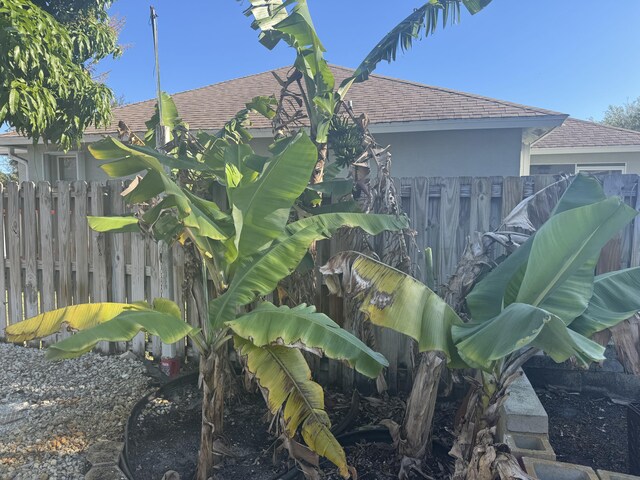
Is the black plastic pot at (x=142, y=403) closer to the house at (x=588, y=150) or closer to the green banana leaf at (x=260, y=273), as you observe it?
the green banana leaf at (x=260, y=273)

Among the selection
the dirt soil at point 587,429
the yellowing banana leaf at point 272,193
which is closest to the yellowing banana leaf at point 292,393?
the yellowing banana leaf at point 272,193

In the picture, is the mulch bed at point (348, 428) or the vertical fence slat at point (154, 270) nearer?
the mulch bed at point (348, 428)

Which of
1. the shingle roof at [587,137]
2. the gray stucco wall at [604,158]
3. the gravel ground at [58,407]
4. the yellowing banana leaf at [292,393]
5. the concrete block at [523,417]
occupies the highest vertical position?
the shingle roof at [587,137]

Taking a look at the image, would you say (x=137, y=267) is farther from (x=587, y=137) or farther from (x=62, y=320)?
(x=587, y=137)

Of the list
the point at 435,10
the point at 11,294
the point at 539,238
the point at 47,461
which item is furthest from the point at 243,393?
the point at 435,10

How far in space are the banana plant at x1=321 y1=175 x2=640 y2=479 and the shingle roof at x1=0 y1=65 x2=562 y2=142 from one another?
20.5 feet

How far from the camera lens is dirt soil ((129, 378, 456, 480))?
3.14 meters

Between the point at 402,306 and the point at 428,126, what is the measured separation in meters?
6.74

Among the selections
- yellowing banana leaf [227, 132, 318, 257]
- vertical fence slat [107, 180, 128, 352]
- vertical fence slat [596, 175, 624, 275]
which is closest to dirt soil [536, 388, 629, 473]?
vertical fence slat [596, 175, 624, 275]

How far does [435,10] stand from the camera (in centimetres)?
418

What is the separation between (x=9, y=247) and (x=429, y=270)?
17.7 ft

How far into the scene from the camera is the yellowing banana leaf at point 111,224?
3.22 meters

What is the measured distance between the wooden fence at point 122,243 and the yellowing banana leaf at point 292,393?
1.34 meters

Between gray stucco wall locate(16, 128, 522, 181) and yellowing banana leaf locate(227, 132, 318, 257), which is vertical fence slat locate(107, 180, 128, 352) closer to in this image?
yellowing banana leaf locate(227, 132, 318, 257)
